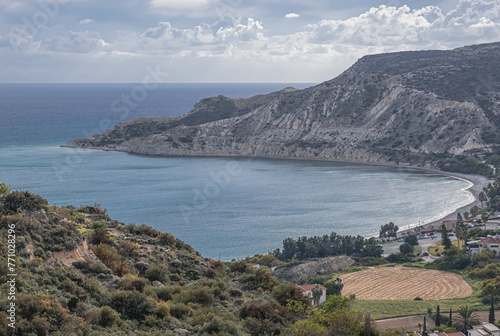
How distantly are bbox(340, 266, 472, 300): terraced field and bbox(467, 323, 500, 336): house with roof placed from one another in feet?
32.1

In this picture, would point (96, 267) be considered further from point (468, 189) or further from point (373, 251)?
point (468, 189)

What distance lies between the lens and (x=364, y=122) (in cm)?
12206

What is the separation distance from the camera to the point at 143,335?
12.8 m

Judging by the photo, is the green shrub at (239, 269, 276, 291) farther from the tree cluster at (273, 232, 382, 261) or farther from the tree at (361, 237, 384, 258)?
the tree at (361, 237, 384, 258)

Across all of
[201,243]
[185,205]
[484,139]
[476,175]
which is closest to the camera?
[201,243]

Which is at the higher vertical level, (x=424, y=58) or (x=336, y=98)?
(x=424, y=58)

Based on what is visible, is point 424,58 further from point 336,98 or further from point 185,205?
point 185,205

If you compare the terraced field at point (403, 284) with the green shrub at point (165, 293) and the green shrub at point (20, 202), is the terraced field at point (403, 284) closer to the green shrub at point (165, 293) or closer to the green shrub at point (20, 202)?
the green shrub at point (165, 293)

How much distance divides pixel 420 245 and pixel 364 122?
71.9m

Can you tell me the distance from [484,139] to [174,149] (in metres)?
64.7

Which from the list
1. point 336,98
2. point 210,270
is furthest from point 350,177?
point 210,270

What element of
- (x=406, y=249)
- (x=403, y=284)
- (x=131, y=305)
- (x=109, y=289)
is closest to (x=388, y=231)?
(x=406, y=249)

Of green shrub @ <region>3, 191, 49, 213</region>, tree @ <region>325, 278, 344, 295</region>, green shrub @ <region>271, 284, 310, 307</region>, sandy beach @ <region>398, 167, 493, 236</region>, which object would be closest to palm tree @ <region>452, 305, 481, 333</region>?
tree @ <region>325, 278, 344, 295</region>

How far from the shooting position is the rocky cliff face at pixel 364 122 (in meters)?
109
